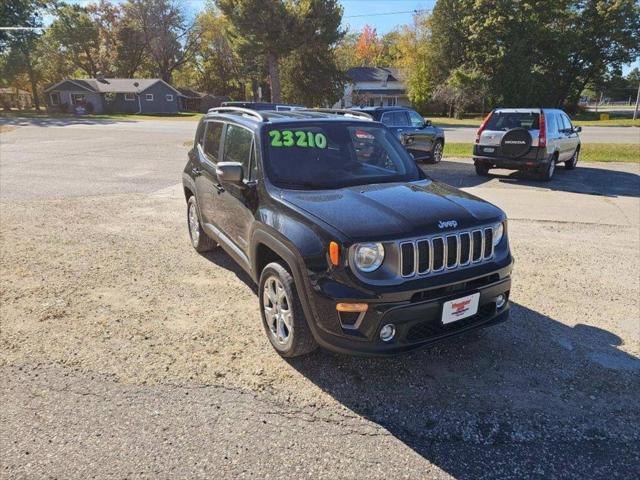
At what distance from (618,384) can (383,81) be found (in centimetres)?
6824

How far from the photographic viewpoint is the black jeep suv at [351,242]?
2.97m

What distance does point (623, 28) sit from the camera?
44.8m

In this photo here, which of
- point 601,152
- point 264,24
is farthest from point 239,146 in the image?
point 264,24

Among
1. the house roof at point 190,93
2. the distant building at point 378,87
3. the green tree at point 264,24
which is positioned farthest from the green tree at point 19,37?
the distant building at point 378,87

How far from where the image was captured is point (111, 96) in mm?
60531

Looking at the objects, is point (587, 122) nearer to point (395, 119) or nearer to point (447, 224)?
point (395, 119)

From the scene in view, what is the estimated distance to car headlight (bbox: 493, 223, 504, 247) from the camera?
3453 mm

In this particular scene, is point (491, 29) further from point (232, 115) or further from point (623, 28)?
point (232, 115)

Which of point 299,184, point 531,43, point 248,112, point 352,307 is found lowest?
point 352,307

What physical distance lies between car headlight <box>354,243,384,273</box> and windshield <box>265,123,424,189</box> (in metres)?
1.01

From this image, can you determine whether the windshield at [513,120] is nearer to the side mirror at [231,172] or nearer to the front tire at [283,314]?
the side mirror at [231,172]

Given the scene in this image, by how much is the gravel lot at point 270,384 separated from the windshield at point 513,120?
585cm

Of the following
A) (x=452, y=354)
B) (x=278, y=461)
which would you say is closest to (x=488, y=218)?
(x=452, y=354)

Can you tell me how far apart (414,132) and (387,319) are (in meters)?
11.2
